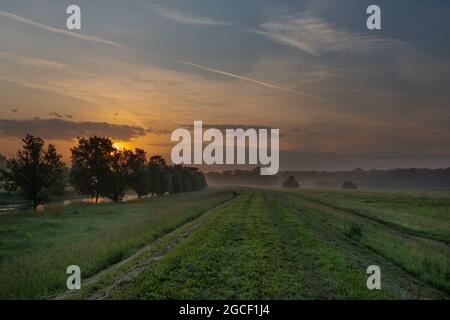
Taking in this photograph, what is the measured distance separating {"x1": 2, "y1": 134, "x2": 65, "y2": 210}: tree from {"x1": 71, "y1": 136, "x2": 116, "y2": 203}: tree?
14241 millimetres

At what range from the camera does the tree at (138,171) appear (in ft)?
294

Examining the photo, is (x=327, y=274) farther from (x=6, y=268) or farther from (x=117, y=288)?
(x=6, y=268)

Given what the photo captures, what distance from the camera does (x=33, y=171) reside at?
58156 mm

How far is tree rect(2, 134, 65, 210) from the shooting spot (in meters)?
57.2

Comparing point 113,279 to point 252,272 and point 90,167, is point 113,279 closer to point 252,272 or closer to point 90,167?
point 252,272

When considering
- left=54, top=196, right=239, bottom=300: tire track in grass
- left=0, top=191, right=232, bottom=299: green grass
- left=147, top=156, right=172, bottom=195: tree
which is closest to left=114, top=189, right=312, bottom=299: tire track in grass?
left=54, top=196, right=239, bottom=300: tire track in grass

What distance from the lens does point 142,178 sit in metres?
91.2

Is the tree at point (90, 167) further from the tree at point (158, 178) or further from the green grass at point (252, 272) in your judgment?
the green grass at point (252, 272)

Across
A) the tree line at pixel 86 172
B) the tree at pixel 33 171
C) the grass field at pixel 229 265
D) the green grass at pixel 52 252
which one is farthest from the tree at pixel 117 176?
the grass field at pixel 229 265

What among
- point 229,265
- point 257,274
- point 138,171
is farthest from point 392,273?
point 138,171

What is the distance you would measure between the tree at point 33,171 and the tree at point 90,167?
14241mm

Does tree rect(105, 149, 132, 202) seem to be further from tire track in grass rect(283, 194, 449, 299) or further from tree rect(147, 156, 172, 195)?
tire track in grass rect(283, 194, 449, 299)

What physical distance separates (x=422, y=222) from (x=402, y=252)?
57.9 feet

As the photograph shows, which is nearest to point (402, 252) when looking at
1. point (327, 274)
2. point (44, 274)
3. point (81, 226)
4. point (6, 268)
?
point (327, 274)
